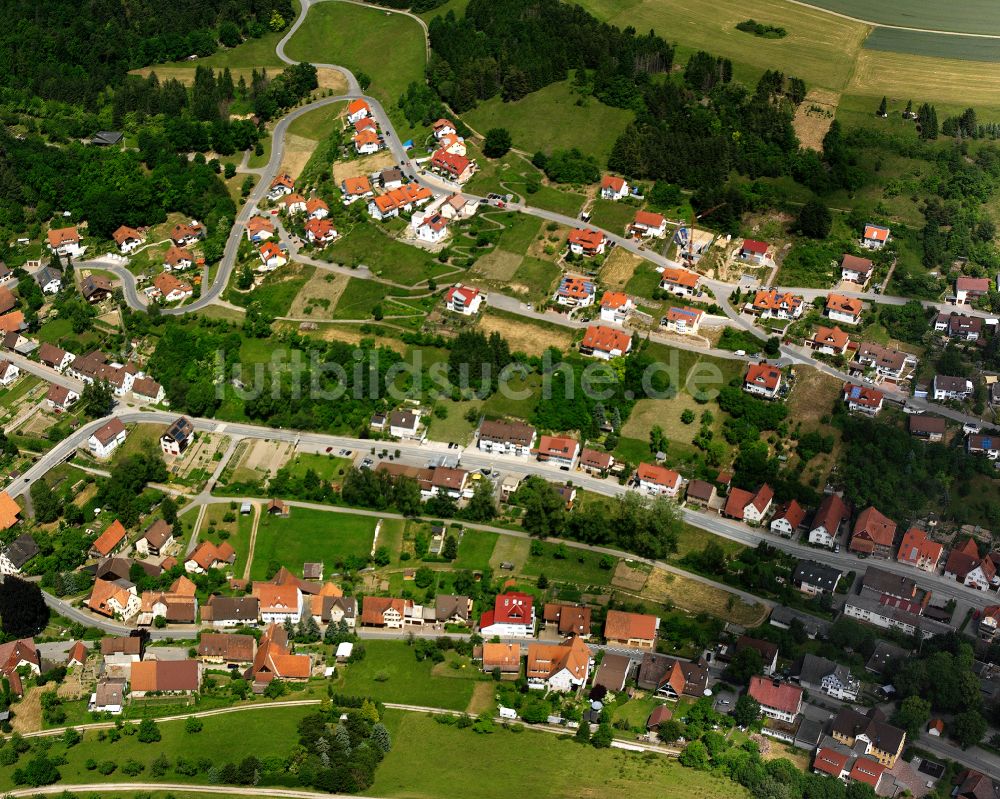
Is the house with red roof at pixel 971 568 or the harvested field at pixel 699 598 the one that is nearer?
the harvested field at pixel 699 598

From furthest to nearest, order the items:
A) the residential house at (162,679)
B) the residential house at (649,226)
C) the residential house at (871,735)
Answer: the residential house at (649,226) < the residential house at (162,679) < the residential house at (871,735)

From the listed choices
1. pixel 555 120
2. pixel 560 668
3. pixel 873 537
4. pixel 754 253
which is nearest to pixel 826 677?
pixel 873 537

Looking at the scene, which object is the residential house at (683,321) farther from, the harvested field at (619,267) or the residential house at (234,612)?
the residential house at (234,612)

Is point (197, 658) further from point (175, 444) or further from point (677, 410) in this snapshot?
point (677, 410)

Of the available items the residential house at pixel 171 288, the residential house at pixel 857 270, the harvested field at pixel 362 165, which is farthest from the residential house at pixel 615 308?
the residential house at pixel 171 288

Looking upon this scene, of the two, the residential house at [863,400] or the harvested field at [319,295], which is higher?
the residential house at [863,400]

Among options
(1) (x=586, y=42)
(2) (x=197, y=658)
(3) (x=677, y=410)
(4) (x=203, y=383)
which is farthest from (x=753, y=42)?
(2) (x=197, y=658)

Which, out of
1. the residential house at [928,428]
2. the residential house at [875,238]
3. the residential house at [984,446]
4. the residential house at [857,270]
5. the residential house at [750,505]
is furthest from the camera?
the residential house at [875,238]
